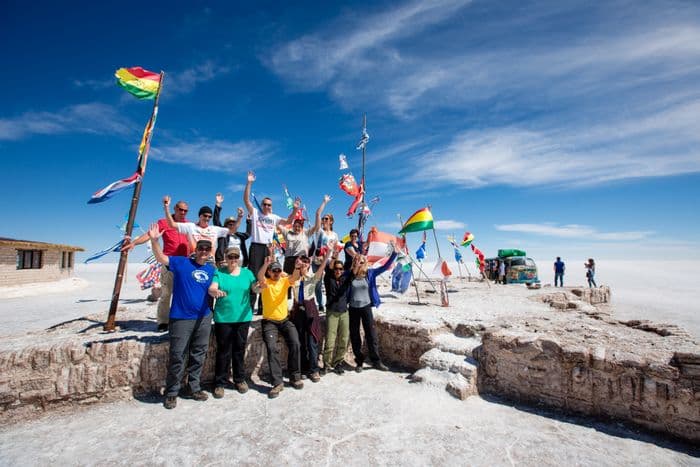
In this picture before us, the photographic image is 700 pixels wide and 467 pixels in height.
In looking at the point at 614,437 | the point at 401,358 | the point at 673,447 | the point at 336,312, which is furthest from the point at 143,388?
the point at 673,447

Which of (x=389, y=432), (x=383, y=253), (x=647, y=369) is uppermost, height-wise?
(x=383, y=253)

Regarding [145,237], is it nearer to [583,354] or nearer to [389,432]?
[389,432]

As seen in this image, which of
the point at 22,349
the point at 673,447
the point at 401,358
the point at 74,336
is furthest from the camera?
the point at 401,358

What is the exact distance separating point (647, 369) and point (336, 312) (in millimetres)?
4282

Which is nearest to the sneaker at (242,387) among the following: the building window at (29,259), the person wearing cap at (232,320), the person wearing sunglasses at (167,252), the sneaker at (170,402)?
the person wearing cap at (232,320)

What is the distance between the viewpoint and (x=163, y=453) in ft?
10.8

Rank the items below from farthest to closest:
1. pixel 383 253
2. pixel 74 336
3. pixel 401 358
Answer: pixel 383 253 < pixel 401 358 < pixel 74 336

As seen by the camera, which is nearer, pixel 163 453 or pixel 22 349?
pixel 163 453

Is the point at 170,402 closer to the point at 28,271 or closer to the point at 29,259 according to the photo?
the point at 28,271

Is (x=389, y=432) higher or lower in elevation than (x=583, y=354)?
lower

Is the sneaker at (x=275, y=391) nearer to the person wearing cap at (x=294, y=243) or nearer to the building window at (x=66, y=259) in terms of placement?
the person wearing cap at (x=294, y=243)

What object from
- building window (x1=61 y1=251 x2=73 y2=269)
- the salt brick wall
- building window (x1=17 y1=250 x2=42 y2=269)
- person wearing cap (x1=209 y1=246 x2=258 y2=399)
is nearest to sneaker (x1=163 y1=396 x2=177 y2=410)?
person wearing cap (x1=209 y1=246 x2=258 y2=399)

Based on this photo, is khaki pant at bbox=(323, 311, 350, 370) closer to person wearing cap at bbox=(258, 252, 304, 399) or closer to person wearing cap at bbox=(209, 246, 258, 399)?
person wearing cap at bbox=(258, 252, 304, 399)

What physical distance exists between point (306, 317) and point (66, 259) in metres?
29.3
